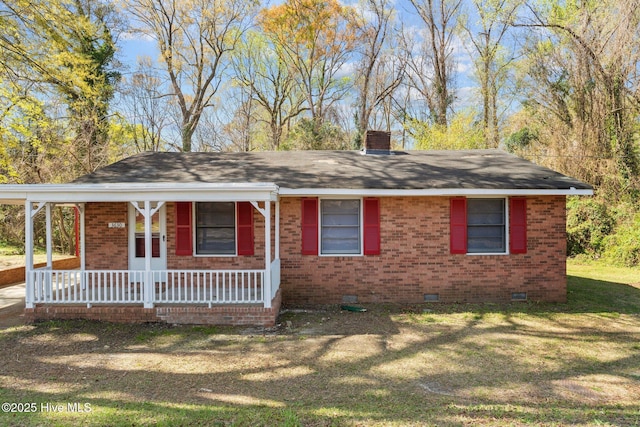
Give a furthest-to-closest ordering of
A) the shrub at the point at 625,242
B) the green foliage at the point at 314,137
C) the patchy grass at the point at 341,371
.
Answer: the green foliage at the point at 314,137 → the shrub at the point at 625,242 → the patchy grass at the point at 341,371

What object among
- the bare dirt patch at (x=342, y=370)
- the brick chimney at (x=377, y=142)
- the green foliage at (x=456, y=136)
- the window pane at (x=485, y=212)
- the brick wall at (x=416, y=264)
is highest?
the green foliage at (x=456, y=136)

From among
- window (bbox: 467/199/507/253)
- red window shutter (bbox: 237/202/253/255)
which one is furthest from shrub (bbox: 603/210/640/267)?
red window shutter (bbox: 237/202/253/255)

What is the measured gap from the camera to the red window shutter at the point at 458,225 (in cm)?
880

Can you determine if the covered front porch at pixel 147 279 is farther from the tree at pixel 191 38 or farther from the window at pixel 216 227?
the tree at pixel 191 38

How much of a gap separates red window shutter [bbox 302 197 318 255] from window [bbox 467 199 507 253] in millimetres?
3699

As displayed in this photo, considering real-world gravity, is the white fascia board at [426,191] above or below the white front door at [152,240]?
above

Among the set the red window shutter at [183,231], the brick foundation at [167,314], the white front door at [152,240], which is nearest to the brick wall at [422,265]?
the brick foundation at [167,314]

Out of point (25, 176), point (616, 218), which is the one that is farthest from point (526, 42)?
point (25, 176)

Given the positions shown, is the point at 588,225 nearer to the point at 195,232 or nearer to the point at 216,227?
the point at 216,227

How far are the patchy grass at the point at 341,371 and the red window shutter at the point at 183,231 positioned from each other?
212 centimetres

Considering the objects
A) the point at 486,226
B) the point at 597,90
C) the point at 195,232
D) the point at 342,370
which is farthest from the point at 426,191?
the point at 597,90

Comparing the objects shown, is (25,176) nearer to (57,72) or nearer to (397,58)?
(57,72)

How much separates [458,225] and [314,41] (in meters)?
20.2

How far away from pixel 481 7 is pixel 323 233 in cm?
2137
